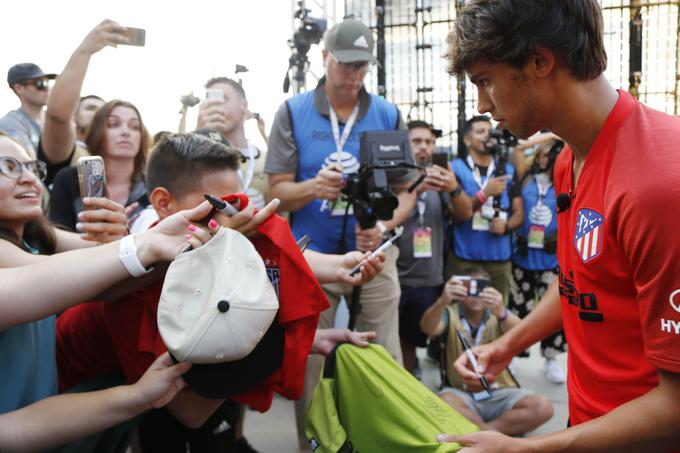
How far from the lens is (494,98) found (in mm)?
1496

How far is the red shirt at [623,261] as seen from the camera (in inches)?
46.6

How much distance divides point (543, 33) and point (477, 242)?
339cm

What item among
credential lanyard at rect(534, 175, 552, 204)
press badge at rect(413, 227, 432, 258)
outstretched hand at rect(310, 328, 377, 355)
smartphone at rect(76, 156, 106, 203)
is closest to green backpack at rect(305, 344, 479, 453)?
outstretched hand at rect(310, 328, 377, 355)

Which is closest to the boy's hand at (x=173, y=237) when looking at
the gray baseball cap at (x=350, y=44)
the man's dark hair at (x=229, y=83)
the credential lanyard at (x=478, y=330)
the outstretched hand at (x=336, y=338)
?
the outstretched hand at (x=336, y=338)

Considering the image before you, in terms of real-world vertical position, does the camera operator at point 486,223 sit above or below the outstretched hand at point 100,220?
below

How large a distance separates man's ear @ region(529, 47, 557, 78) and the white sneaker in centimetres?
392

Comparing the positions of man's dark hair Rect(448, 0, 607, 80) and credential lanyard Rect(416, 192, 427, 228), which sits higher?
man's dark hair Rect(448, 0, 607, 80)

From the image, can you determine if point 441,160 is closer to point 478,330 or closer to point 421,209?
point 421,209

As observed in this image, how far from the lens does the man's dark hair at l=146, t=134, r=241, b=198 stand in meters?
1.99

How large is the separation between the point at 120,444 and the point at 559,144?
4.37 m

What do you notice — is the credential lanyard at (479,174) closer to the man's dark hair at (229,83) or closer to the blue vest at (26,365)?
the man's dark hair at (229,83)

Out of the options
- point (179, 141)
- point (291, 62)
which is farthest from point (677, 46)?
point (179, 141)

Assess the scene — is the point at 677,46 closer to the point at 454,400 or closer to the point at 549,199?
the point at 549,199

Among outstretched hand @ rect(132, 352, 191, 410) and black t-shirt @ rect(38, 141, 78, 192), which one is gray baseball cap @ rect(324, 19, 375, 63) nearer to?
black t-shirt @ rect(38, 141, 78, 192)
